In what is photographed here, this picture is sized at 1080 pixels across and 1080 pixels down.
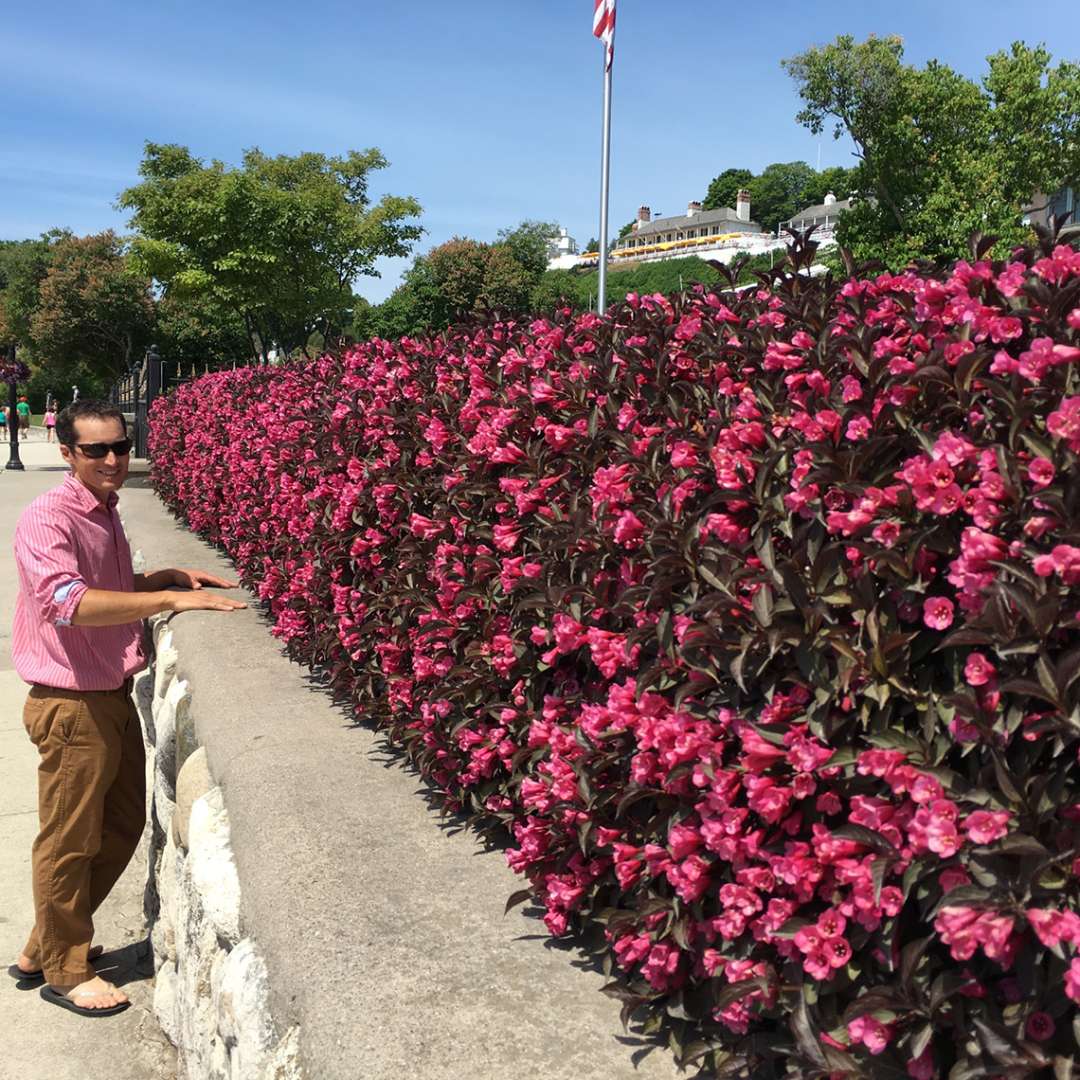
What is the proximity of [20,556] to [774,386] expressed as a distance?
3009mm

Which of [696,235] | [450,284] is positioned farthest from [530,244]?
[696,235]

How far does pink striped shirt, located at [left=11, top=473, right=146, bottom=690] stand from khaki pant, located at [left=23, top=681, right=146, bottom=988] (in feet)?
0.30

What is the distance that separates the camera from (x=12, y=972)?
14.2 ft

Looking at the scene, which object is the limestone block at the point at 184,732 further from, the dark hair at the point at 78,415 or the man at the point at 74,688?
the dark hair at the point at 78,415

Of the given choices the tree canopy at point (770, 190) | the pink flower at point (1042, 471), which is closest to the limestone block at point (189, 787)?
the pink flower at point (1042, 471)

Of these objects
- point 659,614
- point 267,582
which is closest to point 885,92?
point 267,582

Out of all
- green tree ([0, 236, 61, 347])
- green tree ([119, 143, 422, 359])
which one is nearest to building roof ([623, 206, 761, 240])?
green tree ([0, 236, 61, 347])

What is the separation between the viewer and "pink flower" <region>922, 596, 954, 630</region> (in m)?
1.55

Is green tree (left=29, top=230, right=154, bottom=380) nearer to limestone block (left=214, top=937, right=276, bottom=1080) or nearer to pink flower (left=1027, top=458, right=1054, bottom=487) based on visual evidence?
limestone block (left=214, top=937, right=276, bottom=1080)

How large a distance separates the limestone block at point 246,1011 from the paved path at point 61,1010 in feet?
4.75

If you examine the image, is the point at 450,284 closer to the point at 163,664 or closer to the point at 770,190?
the point at 163,664

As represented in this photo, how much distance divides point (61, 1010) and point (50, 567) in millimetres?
1833

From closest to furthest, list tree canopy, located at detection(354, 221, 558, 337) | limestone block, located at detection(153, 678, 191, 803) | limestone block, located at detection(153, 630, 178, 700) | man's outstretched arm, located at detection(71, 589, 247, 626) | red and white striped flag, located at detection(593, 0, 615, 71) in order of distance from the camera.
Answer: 1. man's outstretched arm, located at detection(71, 589, 247, 626)
2. limestone block, located at detection(153, 678, 191, 803)
3. limestone block, located at detection(153, 630, 178, 700)
4. red and white striped flag, located at detection(593, 0, 615, 71)
5. tree canopy, located at detection(354, 221, 558, 337)

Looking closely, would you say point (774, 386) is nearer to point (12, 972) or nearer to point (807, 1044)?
point (807, 1044)
